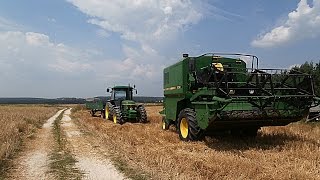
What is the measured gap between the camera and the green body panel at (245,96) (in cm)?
1009

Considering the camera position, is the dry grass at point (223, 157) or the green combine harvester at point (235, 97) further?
the green combine harvester at point (235, 97)

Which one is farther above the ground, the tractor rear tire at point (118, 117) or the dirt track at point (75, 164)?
the tractor rear tire at point (118, 117)

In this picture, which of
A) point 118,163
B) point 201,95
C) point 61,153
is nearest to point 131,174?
point 118,163

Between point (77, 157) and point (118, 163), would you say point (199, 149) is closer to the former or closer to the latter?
point (118, 163)

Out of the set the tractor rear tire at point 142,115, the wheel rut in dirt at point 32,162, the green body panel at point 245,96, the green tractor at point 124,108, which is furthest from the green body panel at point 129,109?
the green body panel at point 245,96

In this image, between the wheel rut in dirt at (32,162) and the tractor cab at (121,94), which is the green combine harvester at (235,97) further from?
the tractor cab at (121,94)

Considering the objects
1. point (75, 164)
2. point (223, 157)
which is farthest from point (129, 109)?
point (223, 157)

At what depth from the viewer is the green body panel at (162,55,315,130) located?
10.1 meters

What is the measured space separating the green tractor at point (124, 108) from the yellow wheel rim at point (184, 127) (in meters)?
8.98

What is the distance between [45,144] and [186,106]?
4798mm

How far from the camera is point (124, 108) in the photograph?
22.2 meters

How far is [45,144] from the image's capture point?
1268 cm

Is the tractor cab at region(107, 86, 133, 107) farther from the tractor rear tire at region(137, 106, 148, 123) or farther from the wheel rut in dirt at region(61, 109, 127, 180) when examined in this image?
the wheel rut in dirt at region(61, 109, 127, 180)

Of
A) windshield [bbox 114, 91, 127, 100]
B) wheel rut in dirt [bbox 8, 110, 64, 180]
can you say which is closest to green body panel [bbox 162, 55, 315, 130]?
wheel rut in dirt [bbox 8, 110, 64, 180]
